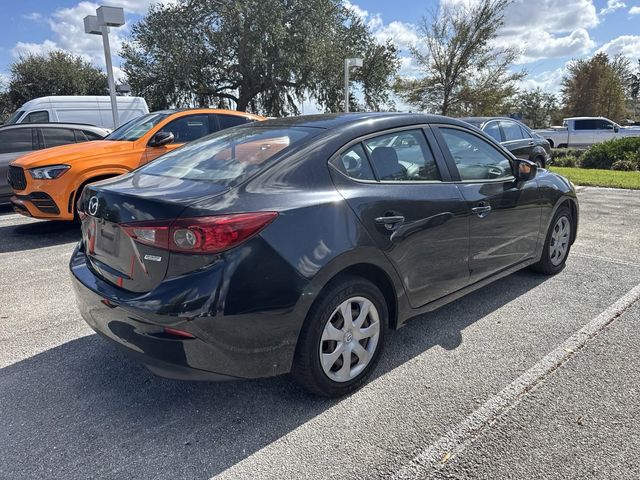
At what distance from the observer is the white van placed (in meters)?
12.1

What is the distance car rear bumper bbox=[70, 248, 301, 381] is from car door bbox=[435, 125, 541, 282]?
Answer: 1.79 meters

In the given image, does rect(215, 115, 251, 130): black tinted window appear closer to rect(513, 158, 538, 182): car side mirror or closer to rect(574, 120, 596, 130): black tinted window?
rect(513, 158, 538, 182): car side mirror

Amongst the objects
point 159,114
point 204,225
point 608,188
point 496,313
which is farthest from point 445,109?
point 204,225

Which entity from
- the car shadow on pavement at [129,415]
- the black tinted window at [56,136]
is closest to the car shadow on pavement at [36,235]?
the black tinted window at [56,136]

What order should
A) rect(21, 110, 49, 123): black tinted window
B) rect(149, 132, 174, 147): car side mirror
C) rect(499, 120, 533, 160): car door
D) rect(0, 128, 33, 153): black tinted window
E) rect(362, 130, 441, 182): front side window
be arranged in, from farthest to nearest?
rect(21, 110, 49, 123): black tinted window < rect(499, 120, 533, 160): car door < rect(0, 128, 33, 153): black tinted window < rect(149, 132, 174, 147): car side mirror < rect(362, 130, 441, 182): front side window

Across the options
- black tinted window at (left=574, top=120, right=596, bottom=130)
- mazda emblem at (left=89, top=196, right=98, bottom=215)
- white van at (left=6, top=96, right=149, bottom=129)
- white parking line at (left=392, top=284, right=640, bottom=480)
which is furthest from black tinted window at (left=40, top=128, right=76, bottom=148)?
black tinted window at (left=574, top=120, right=596, bottom=130)

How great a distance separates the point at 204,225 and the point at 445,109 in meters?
29.4

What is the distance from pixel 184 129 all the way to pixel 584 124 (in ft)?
77.9

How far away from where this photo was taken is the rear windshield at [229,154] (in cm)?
270

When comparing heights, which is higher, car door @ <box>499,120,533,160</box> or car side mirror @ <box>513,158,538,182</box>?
car door @ <box>499,120,533,160</box>

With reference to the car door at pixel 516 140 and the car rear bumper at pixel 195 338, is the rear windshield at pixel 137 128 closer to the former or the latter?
the car rear bumper at pixel 195 338

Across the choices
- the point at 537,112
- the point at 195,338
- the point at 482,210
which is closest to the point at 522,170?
the point at 482,210

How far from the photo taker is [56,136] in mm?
8789

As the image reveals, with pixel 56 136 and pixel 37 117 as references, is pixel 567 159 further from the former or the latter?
pixel 37 117
